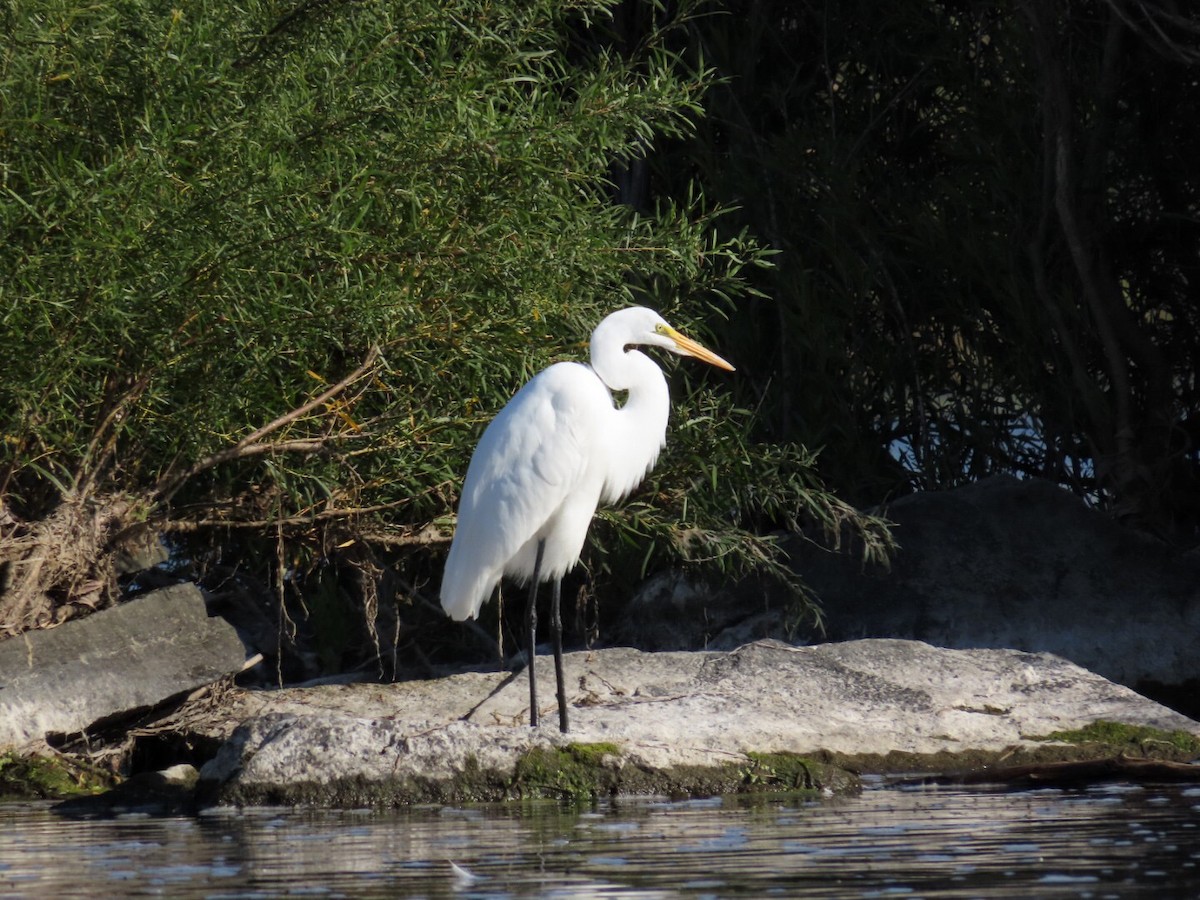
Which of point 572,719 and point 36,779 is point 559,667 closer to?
point 572,719

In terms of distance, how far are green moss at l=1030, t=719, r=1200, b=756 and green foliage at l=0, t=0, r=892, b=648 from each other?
179 cm

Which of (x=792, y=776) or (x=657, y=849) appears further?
(x=792, y=776)

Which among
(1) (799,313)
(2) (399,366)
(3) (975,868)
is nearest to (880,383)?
(1) (799,313)

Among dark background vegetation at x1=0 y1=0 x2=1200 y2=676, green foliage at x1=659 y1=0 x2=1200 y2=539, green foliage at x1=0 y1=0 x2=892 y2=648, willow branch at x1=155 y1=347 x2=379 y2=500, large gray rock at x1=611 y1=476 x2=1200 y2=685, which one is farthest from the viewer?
green foliage at x1=659 y1=0 x2=1200 y2=539

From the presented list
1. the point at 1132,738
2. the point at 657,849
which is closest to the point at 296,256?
the point at 657,849

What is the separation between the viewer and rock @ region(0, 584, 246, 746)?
19.4 ft

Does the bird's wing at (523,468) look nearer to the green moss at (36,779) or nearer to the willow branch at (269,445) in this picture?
the willow branch at (269,445)

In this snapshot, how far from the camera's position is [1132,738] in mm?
5777

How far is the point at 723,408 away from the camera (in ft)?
26.3

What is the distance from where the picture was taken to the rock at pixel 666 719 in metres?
5.23

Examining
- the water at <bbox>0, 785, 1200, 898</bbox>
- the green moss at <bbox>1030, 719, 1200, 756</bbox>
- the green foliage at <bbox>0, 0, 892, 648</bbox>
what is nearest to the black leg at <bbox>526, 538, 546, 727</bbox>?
the green foliage at <bbox>0, 0, 892, 648</bbox>

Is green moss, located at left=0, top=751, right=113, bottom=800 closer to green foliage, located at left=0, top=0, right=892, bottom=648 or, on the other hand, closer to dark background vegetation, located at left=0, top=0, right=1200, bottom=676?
dark background vegetation, located at left=0, top=0, right=1200, bottom=676

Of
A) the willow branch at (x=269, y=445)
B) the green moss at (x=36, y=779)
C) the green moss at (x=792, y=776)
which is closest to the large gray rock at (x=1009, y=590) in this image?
the green moss at (x=792, y=776)

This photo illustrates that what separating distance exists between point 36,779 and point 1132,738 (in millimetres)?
3799
